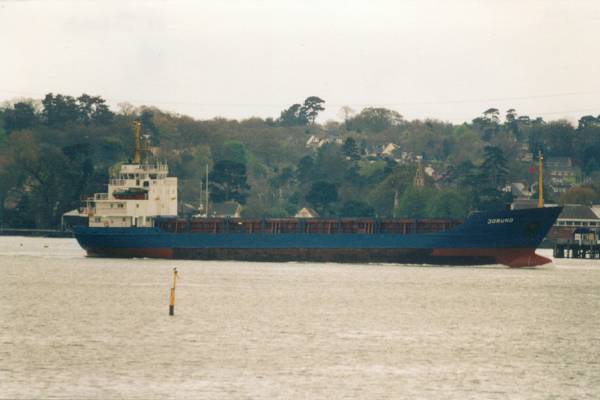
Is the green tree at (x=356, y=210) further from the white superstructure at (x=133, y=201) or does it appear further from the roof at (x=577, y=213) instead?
the white superstructure at (x=133, y=201)

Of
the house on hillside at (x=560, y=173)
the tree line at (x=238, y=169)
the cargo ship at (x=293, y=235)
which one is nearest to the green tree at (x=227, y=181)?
the tree line at (x=238, y=169)

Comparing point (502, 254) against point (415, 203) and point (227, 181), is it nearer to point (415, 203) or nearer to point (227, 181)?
point (415, 203)

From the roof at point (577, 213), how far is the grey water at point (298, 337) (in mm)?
58673

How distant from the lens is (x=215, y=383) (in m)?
29.3

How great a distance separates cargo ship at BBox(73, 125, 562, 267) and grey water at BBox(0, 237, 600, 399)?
5.08 metres

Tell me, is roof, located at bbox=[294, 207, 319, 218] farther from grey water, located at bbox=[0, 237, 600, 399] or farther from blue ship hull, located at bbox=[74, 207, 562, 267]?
grey water, located at bbox=[0, 237, 600, 399]

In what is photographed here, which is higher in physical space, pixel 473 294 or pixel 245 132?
pixel 245 132

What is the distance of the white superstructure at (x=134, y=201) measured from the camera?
79812mm

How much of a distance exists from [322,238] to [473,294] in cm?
2025

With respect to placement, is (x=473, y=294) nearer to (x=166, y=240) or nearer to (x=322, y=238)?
(x=322, y=238)

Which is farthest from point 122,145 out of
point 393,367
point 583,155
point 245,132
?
point 393,367

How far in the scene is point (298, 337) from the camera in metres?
37.7

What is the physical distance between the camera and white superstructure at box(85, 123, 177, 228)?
79.8m

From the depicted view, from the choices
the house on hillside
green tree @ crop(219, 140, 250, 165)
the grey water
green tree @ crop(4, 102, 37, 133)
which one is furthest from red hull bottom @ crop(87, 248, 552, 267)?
green tree @ crop(4, 102, 37, 133)
